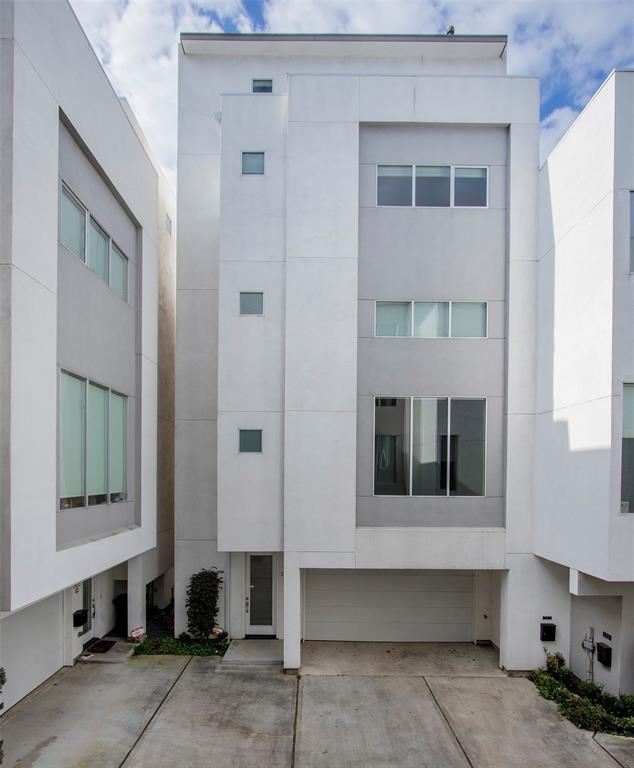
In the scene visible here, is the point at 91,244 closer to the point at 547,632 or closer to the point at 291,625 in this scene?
the point at 291,625

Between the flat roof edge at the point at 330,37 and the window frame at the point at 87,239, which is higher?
the flat roof edge at the point at 330,37

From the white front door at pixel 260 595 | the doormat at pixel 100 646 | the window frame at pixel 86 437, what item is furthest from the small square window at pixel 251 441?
the doormat at pixel 100 646

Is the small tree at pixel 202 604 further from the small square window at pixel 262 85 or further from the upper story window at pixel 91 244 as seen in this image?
the small square window at pixel 262 85

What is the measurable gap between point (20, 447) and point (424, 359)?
6283 mm

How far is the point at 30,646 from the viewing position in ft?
25.6

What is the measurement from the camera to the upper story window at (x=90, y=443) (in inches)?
271

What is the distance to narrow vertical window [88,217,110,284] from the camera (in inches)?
308

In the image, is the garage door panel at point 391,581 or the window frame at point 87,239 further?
the garage door panel at point 391,581

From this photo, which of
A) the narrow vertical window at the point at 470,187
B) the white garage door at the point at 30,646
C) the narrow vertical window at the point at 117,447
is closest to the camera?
the white garage door at the point at 30,646

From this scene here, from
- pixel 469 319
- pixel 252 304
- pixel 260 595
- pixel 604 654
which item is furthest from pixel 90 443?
pixel 604 654

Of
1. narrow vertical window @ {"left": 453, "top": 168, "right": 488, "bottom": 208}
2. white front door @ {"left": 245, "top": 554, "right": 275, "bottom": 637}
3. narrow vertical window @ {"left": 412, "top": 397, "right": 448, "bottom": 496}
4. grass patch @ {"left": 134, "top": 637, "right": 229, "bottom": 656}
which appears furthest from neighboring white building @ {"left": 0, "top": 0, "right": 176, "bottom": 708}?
narrow vertical window @ {"left": 453, "top": 168, "right": 488, "bottom": 208}

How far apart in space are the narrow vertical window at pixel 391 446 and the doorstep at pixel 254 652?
11.5ft

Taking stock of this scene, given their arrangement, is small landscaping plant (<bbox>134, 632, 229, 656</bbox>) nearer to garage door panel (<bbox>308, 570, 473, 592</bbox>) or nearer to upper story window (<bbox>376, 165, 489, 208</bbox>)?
garage door panel (<bbox>308, 570, 473, 592</bbox>)

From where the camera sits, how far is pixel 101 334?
803 cm
